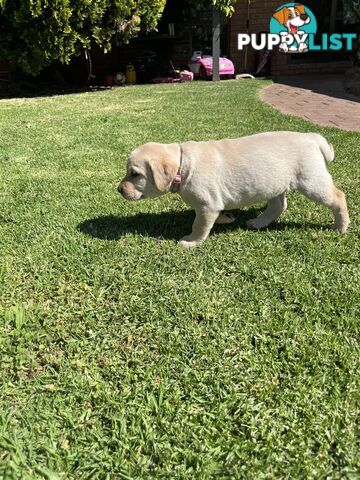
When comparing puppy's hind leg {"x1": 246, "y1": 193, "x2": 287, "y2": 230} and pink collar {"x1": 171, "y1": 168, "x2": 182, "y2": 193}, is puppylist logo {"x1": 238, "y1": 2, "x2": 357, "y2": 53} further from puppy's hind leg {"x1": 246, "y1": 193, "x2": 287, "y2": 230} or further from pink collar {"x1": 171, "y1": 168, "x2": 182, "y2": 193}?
pink collar {"x1": 171, "y1": 168, "x2": 182, "y2": 193}

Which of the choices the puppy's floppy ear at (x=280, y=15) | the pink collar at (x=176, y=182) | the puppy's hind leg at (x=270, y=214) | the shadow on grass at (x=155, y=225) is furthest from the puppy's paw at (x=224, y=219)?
the puppy's floppy ear at (x=280, y=15)

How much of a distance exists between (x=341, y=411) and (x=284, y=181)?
1.77 metres

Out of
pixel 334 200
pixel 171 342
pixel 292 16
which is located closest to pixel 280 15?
pixel 292 16

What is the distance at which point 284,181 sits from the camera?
10.3 feet

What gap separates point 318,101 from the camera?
9.78 m

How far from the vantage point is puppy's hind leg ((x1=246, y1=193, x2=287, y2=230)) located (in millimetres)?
3625

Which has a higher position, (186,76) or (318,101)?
(186,76)

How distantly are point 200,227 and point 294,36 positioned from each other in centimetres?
1573

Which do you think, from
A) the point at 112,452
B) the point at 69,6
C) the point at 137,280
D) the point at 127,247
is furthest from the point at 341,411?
the point at 69,6

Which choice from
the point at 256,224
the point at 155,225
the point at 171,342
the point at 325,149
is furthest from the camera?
the point at 155,225

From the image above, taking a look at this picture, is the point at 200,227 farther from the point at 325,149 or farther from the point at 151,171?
the point at 325,149

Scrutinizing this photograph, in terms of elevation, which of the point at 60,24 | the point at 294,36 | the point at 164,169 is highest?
the point at 294,36

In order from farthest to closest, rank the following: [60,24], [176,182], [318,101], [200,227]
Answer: [60,24] < [318,101] < [200,227] < [176,182]

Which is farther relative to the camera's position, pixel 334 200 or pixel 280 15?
pixel 280 15
